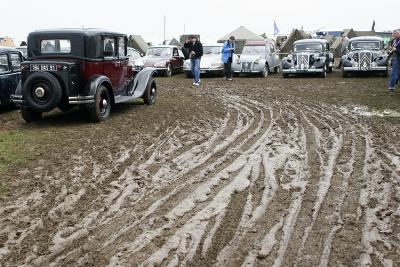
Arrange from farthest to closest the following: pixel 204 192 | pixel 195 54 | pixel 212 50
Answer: pixel 212 50, pixel 195 54, pixel 204 192

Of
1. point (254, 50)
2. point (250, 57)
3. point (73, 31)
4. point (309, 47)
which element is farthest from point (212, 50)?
point (73, 31)

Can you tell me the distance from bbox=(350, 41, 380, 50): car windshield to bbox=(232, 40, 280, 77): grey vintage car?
3505 millimetres

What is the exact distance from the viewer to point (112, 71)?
978 centimetres

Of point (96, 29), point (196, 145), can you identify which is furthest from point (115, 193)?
point (96, 29)

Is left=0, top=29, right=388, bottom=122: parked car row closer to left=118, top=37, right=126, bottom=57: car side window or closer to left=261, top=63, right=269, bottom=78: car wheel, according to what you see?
left=118, top=37, right=126, bottom=57: car side window

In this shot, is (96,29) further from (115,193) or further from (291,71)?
(291,71)

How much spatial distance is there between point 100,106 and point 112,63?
1.11m

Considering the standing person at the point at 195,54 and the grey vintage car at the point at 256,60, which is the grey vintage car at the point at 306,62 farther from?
the standing person at the point at 195,54

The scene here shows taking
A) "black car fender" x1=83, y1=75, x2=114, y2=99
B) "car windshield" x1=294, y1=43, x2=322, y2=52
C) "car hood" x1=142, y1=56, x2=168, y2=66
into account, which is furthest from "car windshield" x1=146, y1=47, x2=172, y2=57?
"black car fender" x1=83, y1=75, x2=114, y2=99

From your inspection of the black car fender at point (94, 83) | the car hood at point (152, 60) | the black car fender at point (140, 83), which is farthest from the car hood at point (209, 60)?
the black car fender at point (94, 83)

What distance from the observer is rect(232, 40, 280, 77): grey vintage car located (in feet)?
63.9

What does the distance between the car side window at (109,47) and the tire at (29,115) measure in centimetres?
176

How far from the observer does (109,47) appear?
31.9ft

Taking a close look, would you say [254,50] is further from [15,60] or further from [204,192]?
[204,192]
